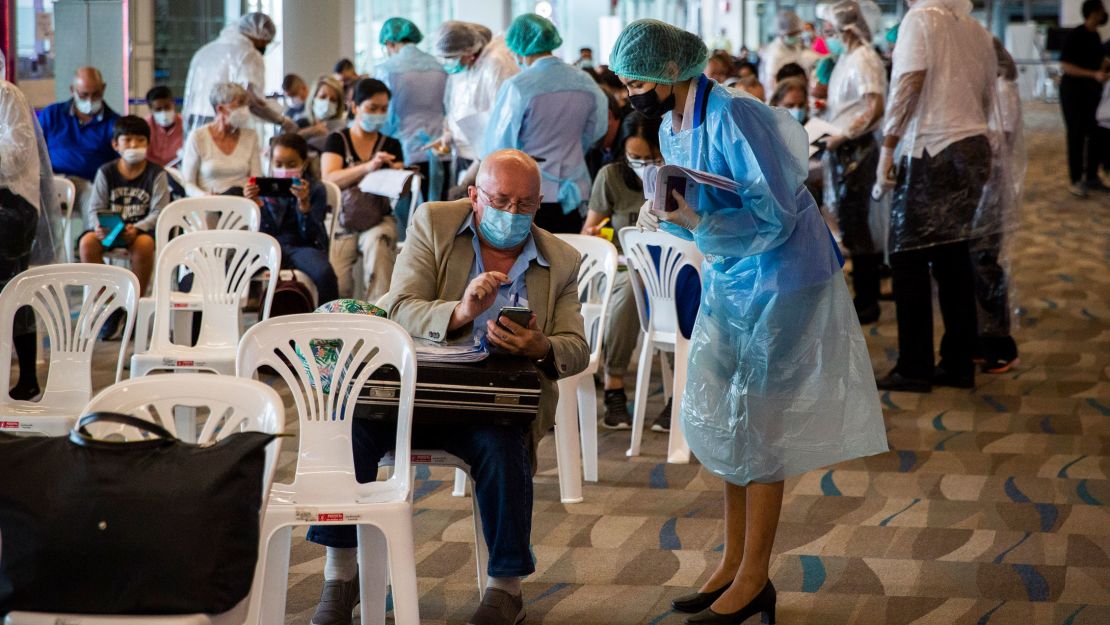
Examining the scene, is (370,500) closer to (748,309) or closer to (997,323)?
(748,309)

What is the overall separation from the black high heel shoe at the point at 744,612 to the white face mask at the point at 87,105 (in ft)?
17.6

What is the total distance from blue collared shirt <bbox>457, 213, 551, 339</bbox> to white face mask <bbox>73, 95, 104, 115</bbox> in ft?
15.4

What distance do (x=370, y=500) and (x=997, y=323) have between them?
13.5ft

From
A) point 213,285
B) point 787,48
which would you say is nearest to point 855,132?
point 213,285

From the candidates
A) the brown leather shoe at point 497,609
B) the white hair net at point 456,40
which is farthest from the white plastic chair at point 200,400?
the white hair net at point 456,40

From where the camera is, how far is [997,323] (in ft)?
19.9

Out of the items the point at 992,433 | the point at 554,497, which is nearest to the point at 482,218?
the point at 554,497

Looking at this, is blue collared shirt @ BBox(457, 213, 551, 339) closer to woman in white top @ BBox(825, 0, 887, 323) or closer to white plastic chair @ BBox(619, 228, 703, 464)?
white plastic chair @ BBox(619, 228, 703, 464)

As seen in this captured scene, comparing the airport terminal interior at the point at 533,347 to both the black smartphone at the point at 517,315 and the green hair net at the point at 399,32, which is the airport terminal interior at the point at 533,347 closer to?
the black smartphone at the point at 517,315

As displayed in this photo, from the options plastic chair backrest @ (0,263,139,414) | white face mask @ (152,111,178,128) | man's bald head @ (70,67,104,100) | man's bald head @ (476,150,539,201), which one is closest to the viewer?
man's bald head @ (476,150,539,201)

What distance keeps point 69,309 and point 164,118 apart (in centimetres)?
433

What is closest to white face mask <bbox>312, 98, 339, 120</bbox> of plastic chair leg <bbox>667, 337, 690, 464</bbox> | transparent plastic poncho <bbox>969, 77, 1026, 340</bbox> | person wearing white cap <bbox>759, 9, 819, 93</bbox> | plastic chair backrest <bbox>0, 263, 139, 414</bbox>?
transparent plastic poncho <bbox>969, 77, 1026, 340</bbox>

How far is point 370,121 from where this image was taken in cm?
655

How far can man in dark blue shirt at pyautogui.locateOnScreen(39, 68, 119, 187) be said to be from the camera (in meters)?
7.21
